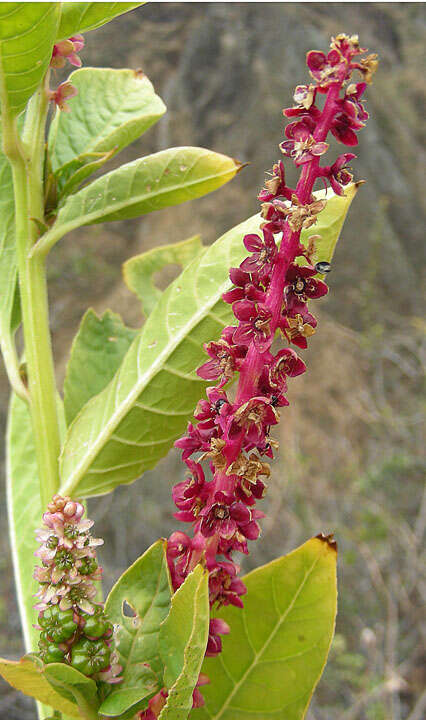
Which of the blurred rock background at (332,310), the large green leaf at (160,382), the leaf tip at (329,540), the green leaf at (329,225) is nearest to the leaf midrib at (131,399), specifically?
the large green leaf at (160,382)

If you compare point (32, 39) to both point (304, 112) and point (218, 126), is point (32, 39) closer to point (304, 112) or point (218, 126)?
point (304, 112)

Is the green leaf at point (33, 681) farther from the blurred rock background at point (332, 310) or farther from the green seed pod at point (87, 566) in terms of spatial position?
the blurred rock background at point (332, 310)

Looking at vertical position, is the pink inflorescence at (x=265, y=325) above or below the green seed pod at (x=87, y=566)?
above

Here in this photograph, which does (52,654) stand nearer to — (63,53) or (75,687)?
(75,687)

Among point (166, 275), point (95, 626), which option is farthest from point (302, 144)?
point (166, 275)

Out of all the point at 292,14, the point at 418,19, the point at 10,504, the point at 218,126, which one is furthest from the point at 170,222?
the point at 10,504
